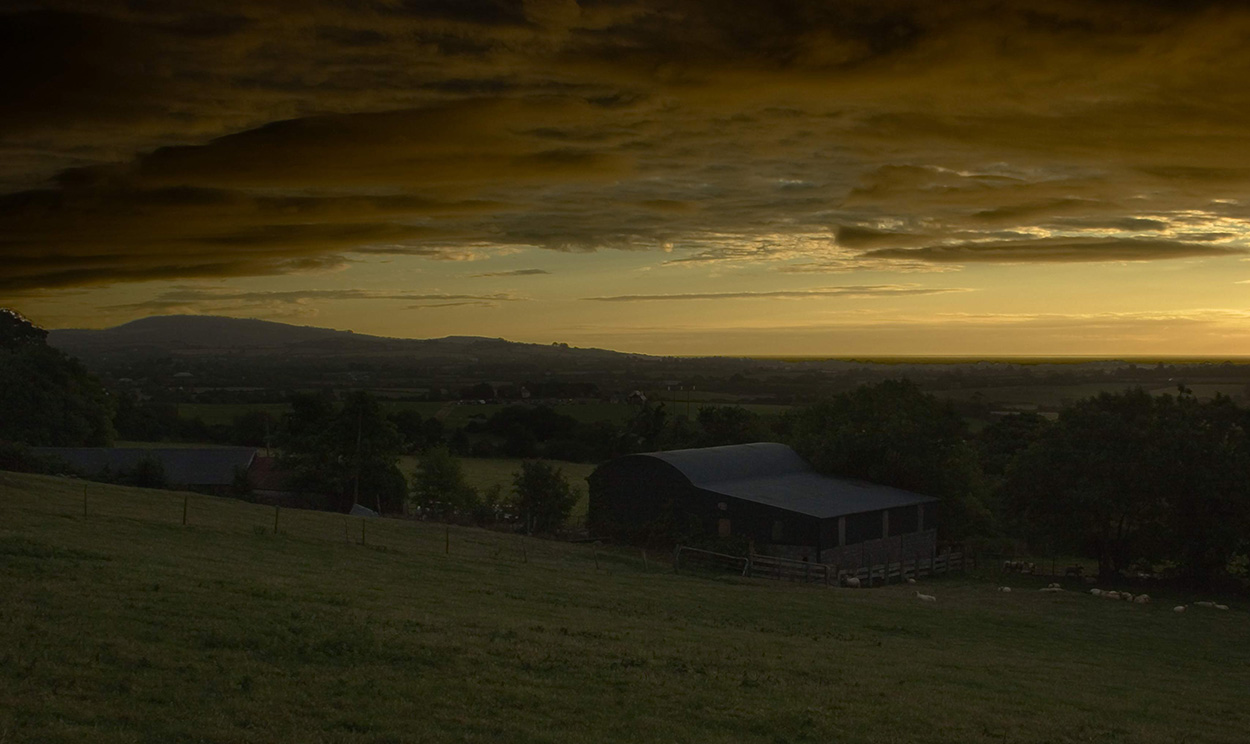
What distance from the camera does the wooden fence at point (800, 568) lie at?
46.3 metres

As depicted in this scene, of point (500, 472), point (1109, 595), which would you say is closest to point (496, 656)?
point (1109, 595)

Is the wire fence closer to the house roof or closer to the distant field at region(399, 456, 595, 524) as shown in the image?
the distant field at region(399, 456, 595, 524)

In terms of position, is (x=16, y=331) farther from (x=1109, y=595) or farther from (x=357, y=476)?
(x=1109, y=595)

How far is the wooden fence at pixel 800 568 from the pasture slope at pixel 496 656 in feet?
33.8

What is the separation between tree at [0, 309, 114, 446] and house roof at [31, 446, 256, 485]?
21.4ft

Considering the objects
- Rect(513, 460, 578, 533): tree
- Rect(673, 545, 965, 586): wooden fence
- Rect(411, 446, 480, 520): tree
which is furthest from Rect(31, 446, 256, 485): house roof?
Rect(673, 545, 965, 586): wooden fence

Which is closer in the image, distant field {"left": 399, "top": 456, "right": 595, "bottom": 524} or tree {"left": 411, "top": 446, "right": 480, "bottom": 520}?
tree {"left": 411, "top": 446, "right": 480, "bottom": 520}

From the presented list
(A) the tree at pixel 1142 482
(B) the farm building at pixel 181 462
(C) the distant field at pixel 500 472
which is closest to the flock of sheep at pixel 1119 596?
(A) the tree at pixel 1142 482

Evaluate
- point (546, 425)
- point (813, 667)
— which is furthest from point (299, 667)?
point (546, 425)

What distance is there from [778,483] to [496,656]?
1584 inches

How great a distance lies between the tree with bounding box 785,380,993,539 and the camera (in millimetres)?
58969

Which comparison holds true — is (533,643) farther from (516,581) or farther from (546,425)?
(546,425)

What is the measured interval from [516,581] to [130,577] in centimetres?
1302

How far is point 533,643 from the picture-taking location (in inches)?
767
